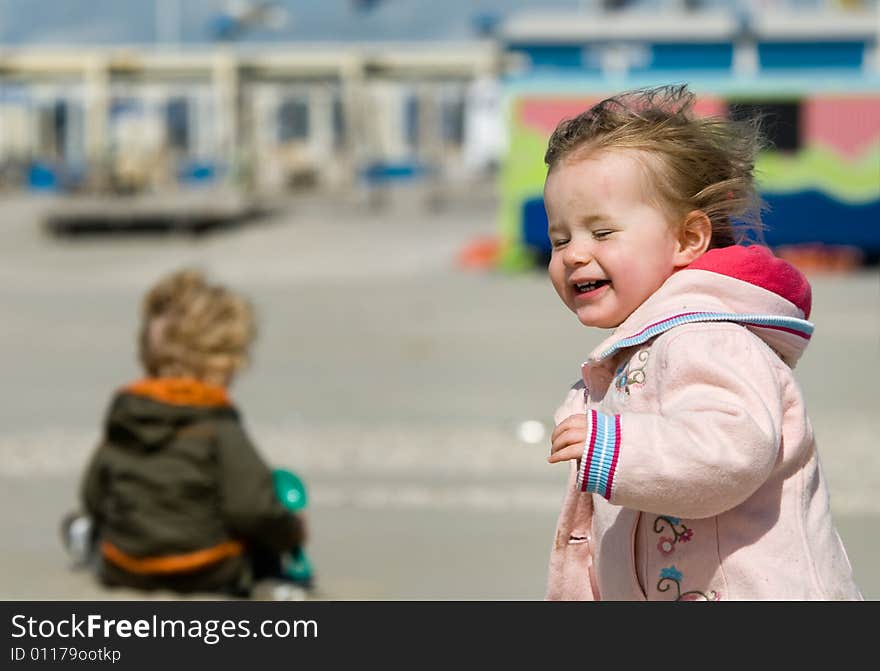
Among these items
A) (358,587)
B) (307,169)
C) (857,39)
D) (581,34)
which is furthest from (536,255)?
(307,169)

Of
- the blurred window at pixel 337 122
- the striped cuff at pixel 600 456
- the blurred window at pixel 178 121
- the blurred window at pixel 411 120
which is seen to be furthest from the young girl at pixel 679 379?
the blurred window at pixel 178 121

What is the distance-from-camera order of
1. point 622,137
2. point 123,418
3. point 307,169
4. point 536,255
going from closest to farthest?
point 622,137
point 123,418
point 536,255
point 307,169

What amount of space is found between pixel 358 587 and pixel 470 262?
1562 cm

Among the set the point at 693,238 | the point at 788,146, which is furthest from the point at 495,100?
the point at 693,238

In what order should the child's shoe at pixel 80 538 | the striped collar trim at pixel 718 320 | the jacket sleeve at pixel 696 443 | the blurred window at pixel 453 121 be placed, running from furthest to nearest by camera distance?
the blurred window at pixel 453 121 < the child's shoe at pixel 80 538 < the striped collar trim at pixel 718 320 < the jacket sleeve at pixel 696 443

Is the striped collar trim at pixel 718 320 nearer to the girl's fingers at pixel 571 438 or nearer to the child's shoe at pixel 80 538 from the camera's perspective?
the girl's fingers at pixel 571 438

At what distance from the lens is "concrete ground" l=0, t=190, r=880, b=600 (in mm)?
5820

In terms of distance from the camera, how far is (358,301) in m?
16.5

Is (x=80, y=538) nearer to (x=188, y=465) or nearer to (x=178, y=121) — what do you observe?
(x=188, y=465)

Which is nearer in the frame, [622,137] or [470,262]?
[622,137]

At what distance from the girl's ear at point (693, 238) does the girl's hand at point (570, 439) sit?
0.35 m

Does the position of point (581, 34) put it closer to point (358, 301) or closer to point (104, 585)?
point (358, 301)

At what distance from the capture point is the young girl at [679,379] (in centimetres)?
205

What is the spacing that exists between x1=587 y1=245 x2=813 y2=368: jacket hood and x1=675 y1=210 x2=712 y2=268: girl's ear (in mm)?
24
